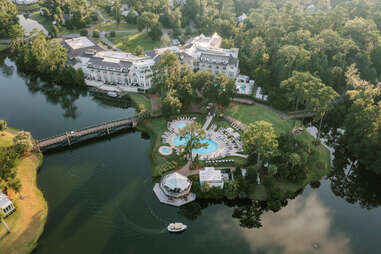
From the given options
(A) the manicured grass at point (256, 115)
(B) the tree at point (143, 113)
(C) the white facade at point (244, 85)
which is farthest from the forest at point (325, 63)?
(B) the tree at point (143, 113)

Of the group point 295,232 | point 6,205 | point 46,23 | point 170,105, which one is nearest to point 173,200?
point 295,232

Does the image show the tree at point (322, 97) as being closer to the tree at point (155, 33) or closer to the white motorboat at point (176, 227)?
the white motorboat at point (176, 227)

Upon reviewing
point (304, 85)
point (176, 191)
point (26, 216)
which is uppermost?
point (304, 85)

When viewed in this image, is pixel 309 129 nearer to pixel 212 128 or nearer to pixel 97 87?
pixel 212 128

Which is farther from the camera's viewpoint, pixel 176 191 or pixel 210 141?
pixel 210 141

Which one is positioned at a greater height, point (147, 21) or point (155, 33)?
point (147, 21)

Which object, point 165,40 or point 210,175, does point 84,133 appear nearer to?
point 210,175

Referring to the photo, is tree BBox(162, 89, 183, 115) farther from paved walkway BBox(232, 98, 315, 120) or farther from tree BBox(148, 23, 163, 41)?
tree BBox(148, 23, 163, 41)

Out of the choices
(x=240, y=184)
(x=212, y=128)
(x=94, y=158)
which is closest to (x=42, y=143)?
(x=94, y=158)
